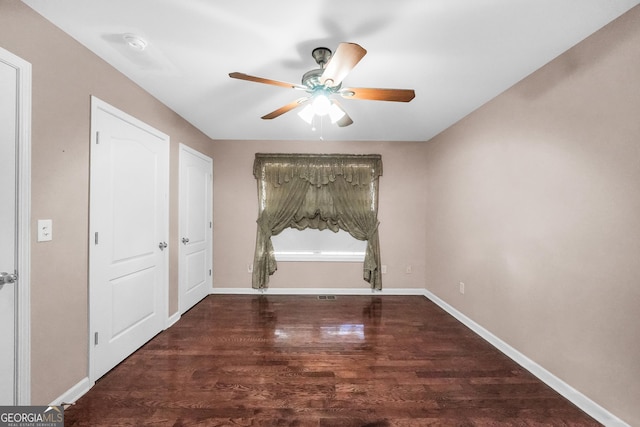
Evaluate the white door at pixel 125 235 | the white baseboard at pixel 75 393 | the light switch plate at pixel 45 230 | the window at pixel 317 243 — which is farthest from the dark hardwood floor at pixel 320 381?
the window at pixel 317 243

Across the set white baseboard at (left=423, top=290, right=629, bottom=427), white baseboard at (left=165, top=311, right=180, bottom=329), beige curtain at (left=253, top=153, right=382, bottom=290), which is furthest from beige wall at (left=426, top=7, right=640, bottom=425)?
white baseboard at (left=165, top=311, right=180, bottom=329)

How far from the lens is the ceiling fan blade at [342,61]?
50.1 inches

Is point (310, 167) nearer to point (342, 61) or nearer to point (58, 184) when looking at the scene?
point (342, 61)

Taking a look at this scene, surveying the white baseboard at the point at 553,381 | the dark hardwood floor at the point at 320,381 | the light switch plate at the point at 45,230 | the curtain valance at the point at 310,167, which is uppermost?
the curtain valance at the point at 310,167

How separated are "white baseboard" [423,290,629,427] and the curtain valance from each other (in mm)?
2367

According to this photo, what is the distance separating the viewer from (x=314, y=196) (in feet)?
12.9

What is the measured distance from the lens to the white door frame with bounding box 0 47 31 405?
4.50 feet

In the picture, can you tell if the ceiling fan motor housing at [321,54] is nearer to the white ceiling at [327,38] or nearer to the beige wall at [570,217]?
the white ceiling at [327,38]

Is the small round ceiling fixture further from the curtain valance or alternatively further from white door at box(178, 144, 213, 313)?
the curtain valance

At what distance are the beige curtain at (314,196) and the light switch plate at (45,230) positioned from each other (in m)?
2.46

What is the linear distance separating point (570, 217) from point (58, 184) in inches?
133

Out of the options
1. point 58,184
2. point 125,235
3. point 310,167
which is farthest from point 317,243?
point 58,184

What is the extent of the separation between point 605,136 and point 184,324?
155 inches

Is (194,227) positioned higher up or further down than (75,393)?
higher up
